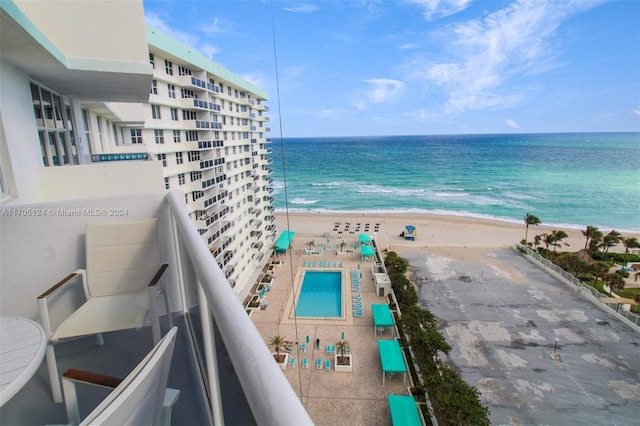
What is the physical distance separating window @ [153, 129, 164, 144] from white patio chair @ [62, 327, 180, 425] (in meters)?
15.0

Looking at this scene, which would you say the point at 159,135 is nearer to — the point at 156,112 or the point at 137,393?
the point at 156,112

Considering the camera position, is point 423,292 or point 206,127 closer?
point 206,127

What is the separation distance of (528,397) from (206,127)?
1821 cm

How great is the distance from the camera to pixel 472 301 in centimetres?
1838

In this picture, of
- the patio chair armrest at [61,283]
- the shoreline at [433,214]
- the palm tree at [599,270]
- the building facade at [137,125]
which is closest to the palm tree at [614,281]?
the palm tree at [599,270]

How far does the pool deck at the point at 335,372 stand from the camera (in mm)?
10820

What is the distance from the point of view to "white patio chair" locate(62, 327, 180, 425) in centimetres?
105

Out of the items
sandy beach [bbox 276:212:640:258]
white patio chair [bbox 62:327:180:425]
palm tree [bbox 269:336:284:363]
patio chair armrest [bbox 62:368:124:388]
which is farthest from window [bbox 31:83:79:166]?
sandy beach [bbox 276:212:640:258]

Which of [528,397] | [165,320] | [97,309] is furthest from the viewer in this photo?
[528,397]

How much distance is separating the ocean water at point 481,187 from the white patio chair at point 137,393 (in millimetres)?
19714

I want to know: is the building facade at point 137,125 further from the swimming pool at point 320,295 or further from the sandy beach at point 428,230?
the sandy beach at point 428,230

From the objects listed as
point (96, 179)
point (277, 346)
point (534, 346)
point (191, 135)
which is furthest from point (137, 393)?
point (191, 135)

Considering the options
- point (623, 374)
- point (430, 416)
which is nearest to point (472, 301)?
point (623, 374)

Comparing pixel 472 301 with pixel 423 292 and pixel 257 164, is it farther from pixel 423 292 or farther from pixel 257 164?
pixel 257 164
